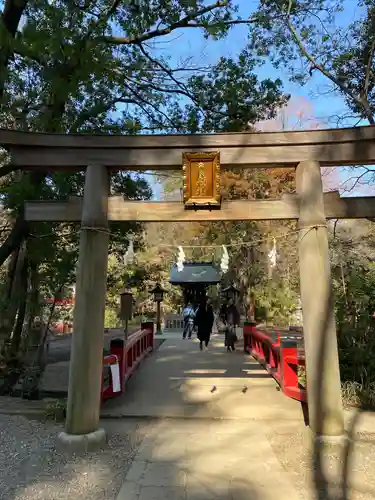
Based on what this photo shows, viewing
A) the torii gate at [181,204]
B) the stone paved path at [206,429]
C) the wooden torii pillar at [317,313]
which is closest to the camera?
the stone paved path at [206,429]

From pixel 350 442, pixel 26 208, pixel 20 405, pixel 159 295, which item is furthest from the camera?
pixel 159 295

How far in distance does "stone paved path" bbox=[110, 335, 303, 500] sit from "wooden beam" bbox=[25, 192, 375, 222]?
9.48 ft

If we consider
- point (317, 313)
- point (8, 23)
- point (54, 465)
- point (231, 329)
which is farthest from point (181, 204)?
point (231, 329)

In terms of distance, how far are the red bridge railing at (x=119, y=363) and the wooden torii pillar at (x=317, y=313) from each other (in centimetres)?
292

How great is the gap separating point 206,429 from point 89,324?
2.35m

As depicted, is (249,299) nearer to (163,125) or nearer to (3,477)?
(163,125)

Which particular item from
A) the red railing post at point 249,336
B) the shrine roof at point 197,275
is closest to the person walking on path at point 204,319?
the red railing post at point 249,336

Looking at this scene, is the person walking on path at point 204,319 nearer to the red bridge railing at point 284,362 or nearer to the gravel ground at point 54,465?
the red bridge railing at point 284,362

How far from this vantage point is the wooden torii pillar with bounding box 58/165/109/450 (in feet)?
15.4

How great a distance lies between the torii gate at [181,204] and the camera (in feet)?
16.1

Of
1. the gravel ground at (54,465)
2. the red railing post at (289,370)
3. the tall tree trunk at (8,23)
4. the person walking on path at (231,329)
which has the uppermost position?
the tall tree trunk at (8,23)

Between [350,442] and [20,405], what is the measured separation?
526 centimetres

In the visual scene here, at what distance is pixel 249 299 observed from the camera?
58.0 feet

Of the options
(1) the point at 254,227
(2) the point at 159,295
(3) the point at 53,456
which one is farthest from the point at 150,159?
(2) the point at 159,295
